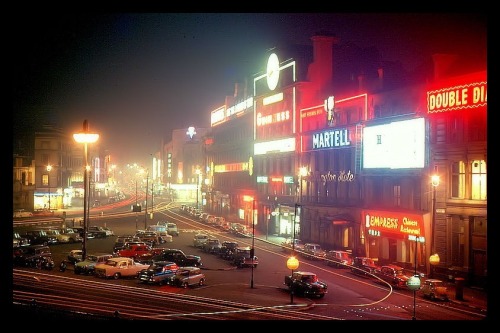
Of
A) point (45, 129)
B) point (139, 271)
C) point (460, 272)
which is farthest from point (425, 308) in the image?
point (45, 129)

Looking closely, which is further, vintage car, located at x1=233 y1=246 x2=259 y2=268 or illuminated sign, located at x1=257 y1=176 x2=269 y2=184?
illuminated sign, located at x1=257 y1=176 x2=269 y2=184

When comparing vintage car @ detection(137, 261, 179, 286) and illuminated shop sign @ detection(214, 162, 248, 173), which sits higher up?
illuminated shop sign @ detection(214, 162, 248, 173)

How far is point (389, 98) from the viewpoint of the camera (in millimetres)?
45375

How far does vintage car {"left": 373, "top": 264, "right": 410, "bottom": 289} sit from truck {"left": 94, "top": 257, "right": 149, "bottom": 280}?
48.9 ft

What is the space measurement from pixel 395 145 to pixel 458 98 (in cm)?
812

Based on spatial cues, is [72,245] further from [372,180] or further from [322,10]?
[322,10]

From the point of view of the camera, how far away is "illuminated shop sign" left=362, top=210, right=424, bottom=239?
39938 mm

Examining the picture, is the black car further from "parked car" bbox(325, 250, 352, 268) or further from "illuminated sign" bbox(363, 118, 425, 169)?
"illuminated sign" bbox(363, 118, 425, 169)

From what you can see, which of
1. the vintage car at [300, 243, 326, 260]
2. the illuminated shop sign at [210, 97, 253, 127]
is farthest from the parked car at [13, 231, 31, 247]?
the illuminated shop sign at [210, 97, 253, 127]

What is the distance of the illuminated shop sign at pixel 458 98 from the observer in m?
33.9

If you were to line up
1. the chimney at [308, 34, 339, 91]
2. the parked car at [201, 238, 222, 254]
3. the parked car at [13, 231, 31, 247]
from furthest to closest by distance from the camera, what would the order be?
1. the chimney at [308, 34, 339, 91]
2. the parked car at [201, 238, 222, 254]
3. the parked car at [13, 231, 31, 247]

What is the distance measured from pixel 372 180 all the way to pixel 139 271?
21682 mm

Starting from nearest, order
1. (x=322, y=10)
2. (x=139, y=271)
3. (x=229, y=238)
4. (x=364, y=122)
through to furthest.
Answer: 1. (x=322, y=10)
2. (x=139, y=271)
3. (x=364, y=122)
4. (x=229, y=238)

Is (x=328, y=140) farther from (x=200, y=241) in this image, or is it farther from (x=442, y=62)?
(x=442, y=62)
